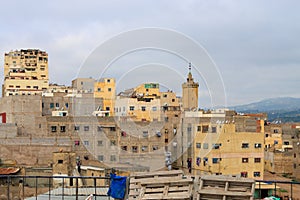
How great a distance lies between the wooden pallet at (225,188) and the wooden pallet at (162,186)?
0.25 metres

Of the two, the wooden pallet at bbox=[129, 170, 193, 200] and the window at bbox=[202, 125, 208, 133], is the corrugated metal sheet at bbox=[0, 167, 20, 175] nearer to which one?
the window at bbox=[202, 125, 208, 133]

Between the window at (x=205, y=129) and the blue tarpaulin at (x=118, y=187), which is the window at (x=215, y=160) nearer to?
the window at (x=205, y=129)

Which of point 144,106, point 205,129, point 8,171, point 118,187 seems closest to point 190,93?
point 144,106

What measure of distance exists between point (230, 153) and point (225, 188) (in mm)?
19106

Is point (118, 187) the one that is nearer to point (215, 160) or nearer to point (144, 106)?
point (215, 160)

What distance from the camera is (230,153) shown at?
1024 inches

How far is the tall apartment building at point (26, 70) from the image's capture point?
150 ft

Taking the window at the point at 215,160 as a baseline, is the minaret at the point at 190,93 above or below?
above

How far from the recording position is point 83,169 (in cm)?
2189

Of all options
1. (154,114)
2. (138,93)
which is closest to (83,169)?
(154,114)

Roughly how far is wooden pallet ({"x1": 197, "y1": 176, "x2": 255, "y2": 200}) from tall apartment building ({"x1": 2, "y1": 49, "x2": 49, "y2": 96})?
131 ft

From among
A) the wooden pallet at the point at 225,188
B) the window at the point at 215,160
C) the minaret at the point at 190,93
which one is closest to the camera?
the wooden pallet at the point at 225,188

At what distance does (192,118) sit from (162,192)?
22308 millimetres

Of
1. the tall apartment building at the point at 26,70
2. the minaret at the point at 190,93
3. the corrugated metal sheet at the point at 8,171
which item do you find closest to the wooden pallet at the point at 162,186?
the corrugated metal sheet at the point at 8,171
